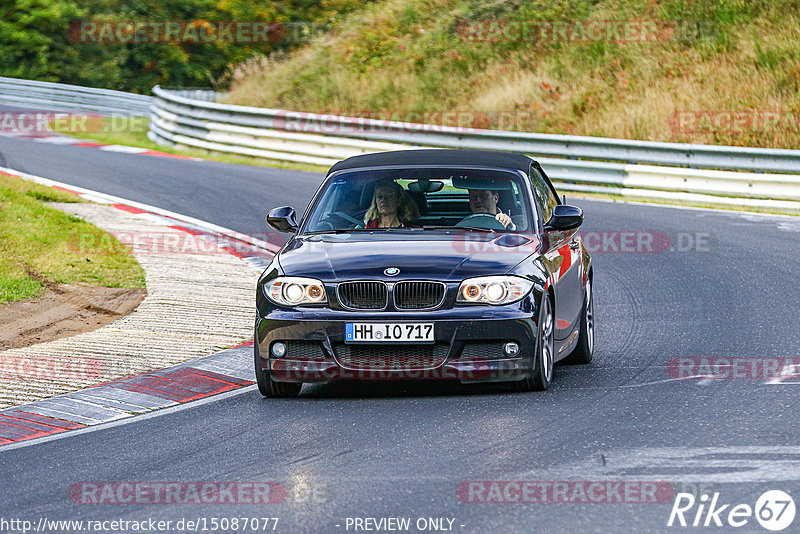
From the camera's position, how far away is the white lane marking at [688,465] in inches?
247

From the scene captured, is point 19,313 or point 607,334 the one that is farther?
point 19,313

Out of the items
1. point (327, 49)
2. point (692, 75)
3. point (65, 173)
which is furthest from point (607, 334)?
point (327, 49)

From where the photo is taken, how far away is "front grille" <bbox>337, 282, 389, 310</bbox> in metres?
8.28

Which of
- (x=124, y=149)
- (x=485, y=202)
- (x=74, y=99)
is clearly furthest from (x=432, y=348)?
(x=74, y=99)

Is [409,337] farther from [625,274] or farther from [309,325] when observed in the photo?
[625,274]

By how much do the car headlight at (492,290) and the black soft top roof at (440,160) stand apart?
60.8 inches

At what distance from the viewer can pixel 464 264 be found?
27.5 feet

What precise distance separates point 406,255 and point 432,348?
68 cm

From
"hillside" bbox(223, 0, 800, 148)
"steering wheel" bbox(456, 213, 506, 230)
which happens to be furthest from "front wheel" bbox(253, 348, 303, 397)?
"hillside" bbox(223, 0, 800, 148)

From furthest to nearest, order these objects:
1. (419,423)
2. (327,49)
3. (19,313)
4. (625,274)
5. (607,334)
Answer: (327,49) < (625,274) < (19,313) < (607,334) < (419,423)

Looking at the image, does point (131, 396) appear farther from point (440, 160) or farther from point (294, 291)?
point (440, 160)

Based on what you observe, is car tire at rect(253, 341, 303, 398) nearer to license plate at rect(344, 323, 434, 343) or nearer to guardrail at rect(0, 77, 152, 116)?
license plate at rect(344, 323, 434, 343)

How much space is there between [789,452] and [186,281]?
7.76m

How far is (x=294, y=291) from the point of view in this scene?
27.7ft
